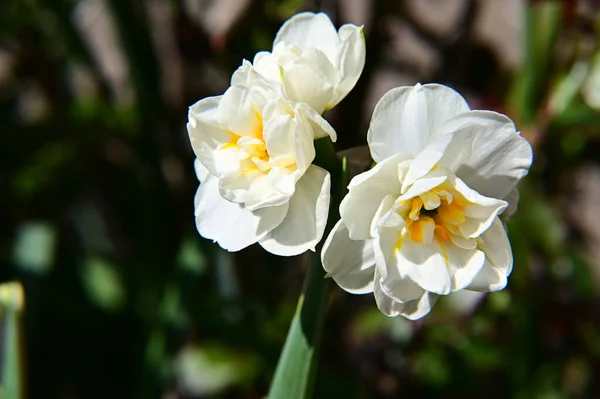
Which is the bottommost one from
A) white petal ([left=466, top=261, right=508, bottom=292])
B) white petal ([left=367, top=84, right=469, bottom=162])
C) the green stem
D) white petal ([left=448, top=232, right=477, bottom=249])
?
the green stem

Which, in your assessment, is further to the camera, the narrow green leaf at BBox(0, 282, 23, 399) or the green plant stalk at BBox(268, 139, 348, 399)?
the narrow green leaf at BBox(0, 282, 23, 399)

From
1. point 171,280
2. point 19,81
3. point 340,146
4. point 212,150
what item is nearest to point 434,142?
point 212,150

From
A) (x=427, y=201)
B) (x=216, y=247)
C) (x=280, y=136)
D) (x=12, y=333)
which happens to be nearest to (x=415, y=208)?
(x=427, y=201)

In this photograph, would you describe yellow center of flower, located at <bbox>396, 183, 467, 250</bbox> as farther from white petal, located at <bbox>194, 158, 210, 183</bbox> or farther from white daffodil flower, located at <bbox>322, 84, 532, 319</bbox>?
white petal, located at <bbox>194, 158, 210, 183</bbox>

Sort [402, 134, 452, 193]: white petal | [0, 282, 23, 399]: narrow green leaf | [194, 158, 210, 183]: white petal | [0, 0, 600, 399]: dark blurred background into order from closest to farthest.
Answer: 1. [402, 134, 452, 193]: white petal
2. [194, 158, 210, 183]: white petal
3. [0, 282, 23, 399]: narrow green leaf
4. [0, 0, 600, 399]: dark blurred background

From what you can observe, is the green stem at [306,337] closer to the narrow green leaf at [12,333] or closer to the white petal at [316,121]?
the white petal at [316,121]

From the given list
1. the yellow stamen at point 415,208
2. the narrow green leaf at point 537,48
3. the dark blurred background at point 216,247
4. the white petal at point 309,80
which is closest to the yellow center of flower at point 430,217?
the yellow stamen at point 415,208

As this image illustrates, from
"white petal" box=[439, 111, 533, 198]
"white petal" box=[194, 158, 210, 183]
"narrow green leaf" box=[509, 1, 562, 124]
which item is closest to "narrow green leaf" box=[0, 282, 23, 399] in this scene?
"white petal" box=[194, 158, 210, 183]
